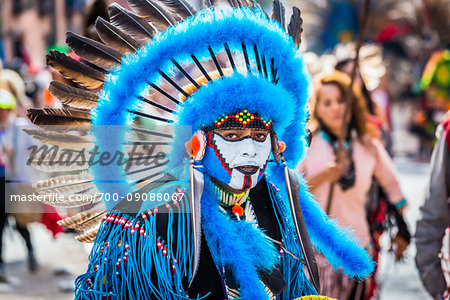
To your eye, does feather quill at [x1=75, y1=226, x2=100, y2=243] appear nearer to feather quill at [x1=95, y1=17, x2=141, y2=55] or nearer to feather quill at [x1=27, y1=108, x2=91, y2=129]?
feather quill at [x1=27, y1=108, x2=91, y2=129]

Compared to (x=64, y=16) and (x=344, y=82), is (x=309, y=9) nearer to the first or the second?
(x=344, y=82)

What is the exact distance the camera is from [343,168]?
14.8ft

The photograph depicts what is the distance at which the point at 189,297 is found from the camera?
2.45 metres

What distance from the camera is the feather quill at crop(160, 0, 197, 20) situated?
8.80 ft

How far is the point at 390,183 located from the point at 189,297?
2.57m

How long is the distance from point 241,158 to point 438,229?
4.56 ft

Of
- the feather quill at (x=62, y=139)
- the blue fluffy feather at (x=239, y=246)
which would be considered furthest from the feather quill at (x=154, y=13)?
the blue fluffy feather at (x=239, y=246)

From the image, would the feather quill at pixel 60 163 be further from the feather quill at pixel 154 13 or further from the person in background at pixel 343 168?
the person in background at pixel 343 168

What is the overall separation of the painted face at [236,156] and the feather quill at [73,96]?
49cm

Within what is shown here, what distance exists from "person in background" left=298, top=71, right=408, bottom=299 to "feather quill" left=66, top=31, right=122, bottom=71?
2.08 m

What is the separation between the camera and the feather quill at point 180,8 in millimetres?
2682

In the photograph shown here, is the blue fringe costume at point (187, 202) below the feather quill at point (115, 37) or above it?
below

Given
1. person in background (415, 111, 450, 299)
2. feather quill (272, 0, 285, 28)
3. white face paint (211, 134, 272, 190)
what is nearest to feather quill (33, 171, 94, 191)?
white face paint (211, 134, 272, 190)

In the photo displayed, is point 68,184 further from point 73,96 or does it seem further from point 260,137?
point 260,137
